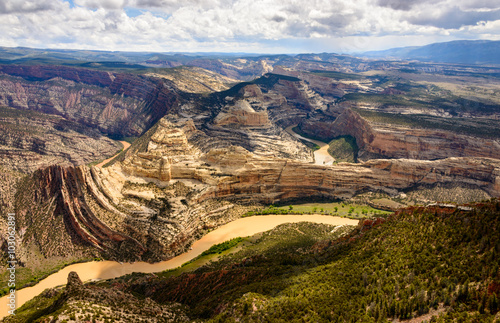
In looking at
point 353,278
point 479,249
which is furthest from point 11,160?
point 479,249

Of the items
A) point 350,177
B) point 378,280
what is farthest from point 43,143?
point 378,280

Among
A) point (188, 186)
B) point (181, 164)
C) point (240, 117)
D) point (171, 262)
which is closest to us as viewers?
point (171, 262)

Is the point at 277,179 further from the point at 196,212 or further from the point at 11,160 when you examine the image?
the point at 11,160

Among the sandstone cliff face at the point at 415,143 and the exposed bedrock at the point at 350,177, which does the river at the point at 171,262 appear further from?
the sandstone cliff face at the point at 415,143

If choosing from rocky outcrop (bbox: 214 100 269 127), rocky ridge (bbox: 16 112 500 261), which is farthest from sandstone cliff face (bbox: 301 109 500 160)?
rocky outcrop (bbox: 214 100 269 127)

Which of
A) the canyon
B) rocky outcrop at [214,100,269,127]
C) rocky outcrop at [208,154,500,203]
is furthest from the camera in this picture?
rocky outcrop at [214,100,269,127]

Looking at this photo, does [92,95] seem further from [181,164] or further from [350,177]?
[350,177]

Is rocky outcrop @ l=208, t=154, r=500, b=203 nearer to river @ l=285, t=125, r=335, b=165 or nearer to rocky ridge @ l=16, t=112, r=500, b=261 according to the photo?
rocky ridge @ l=16, t=112, r=500, b=261
